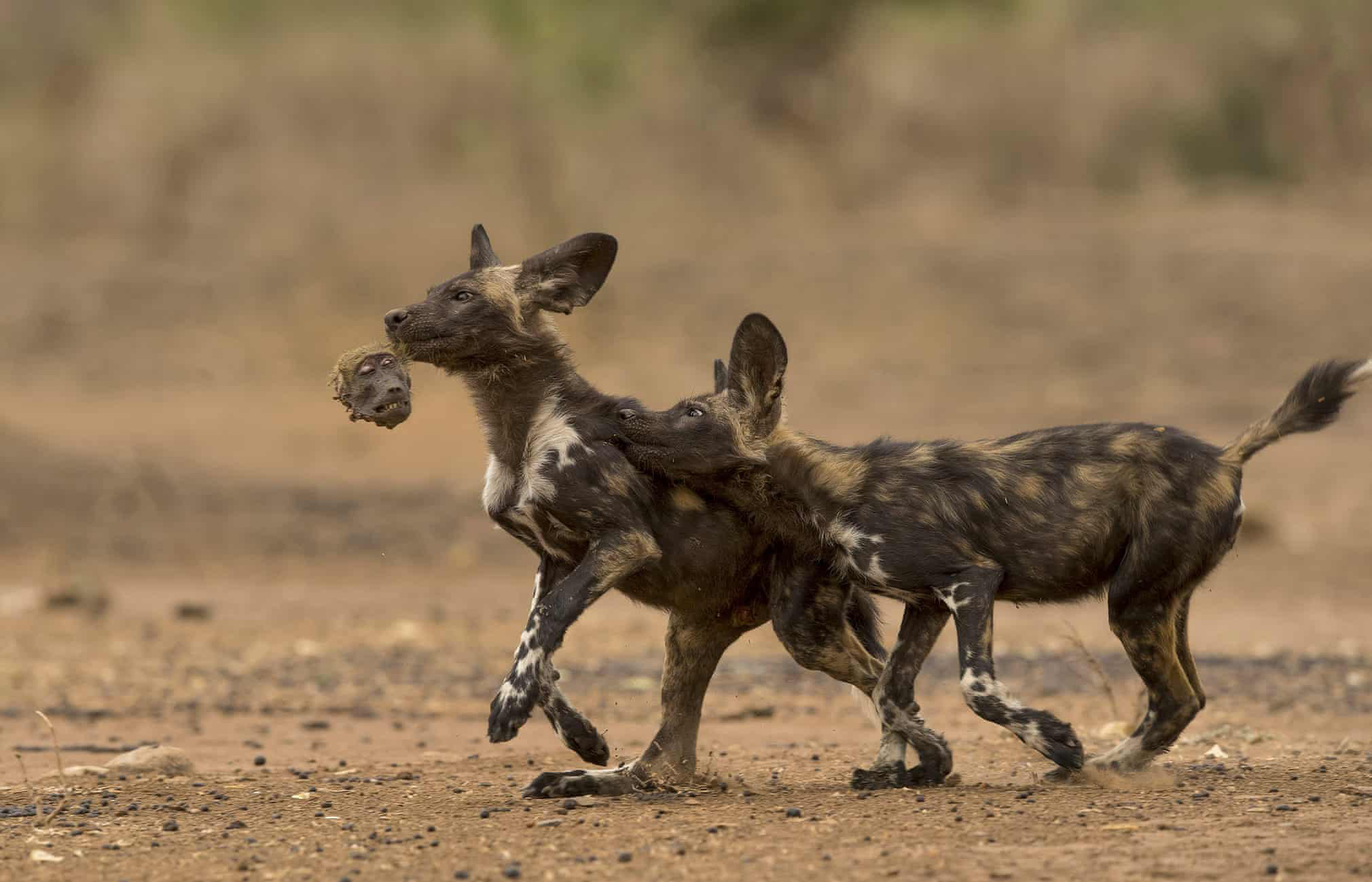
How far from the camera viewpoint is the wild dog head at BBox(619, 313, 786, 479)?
793 cm

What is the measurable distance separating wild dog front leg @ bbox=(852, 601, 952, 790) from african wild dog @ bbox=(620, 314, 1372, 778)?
0.02 meters

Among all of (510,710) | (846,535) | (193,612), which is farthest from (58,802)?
(193,612)

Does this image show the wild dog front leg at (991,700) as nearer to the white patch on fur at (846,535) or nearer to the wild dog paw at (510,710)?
the white patch on fur at (846,535)

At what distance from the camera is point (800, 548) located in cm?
801

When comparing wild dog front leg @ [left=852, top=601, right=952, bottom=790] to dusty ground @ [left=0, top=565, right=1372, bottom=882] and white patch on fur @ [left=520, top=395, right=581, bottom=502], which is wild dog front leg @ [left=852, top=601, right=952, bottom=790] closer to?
dusty ground @ [left=0, top=565, right=1372, bottom=882]

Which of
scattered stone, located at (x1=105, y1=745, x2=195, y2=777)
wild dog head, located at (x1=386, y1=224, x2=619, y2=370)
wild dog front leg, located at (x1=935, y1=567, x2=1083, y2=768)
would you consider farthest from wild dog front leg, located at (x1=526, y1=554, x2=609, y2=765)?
scattered stone, located at (x1=105, y1=745, x2=195, y2=777)

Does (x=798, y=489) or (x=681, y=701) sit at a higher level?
(x=798, y=489)

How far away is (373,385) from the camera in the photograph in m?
7.88

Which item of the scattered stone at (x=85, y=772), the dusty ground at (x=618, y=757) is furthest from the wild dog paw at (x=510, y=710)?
the scattered stone at (x=85, y=772)

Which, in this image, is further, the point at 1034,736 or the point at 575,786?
the point at 575,786

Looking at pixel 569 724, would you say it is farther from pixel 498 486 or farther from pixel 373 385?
pixel 373 385

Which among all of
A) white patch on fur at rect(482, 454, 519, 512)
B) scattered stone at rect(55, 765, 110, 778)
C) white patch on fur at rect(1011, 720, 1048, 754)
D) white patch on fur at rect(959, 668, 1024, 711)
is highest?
white patch on fur at rect(482, 454, 519, 512)

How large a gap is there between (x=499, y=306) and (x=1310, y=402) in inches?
141

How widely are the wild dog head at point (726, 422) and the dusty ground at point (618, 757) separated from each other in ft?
4.41
